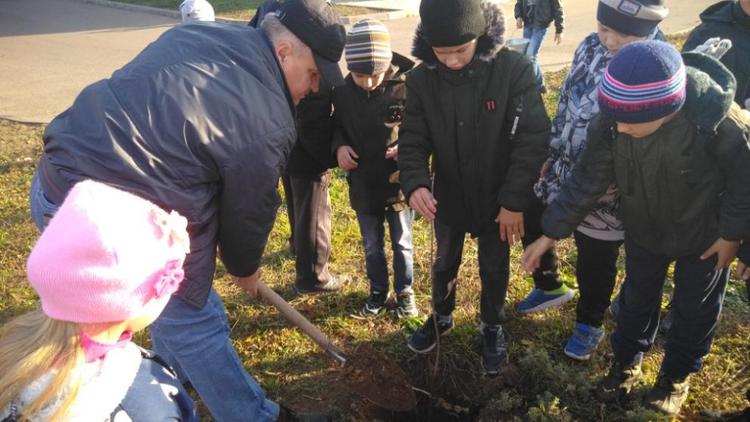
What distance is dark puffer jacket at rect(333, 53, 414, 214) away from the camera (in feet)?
9.21

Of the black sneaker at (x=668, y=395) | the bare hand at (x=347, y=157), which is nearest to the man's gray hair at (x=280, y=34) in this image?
the bare hand at (x=347, y=157)

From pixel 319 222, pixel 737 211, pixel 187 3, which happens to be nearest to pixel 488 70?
pixel 737 211

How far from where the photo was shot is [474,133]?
2.41 metres

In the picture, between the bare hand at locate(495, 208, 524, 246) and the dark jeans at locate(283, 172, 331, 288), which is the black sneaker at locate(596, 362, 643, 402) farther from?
the dark jeans at locate(283, 172, 331, 288)

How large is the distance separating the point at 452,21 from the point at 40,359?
1731 mm

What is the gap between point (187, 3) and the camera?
4.22 m

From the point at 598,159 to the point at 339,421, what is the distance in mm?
1606

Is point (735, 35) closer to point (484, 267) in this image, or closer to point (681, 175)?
point (681, 175)

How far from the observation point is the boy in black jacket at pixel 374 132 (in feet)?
8.68

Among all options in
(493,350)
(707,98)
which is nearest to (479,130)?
(707,98)

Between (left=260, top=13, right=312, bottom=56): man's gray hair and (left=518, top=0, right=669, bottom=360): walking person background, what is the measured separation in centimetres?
113

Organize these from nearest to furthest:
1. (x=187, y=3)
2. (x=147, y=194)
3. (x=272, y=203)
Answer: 1. (x=147, y=194)
2. (x=272, y=203)
3. (x=187, y=3)

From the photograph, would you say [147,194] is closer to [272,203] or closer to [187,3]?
[272,203]

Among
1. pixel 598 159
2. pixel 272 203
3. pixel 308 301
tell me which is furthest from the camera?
pixel 308 301
